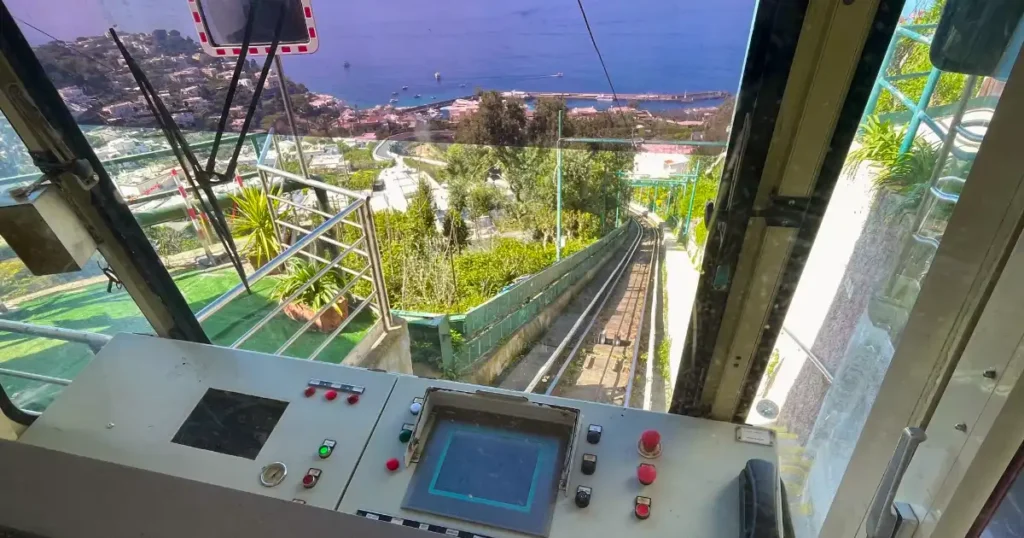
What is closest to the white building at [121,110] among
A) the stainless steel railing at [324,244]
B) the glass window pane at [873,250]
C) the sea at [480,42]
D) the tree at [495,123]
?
the sea at [480,42]

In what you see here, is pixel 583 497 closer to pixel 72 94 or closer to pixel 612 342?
pixel 612 342

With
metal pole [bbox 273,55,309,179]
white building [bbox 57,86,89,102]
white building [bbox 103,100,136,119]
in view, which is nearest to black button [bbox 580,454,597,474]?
metal pole [bbox 273,55,309,179]

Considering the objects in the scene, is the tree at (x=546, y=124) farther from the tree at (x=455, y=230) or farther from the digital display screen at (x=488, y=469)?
the tree at (x=455, y=230)

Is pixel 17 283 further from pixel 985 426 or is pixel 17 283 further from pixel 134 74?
pixel 985 426

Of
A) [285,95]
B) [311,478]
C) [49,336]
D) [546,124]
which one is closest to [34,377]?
[49,336]

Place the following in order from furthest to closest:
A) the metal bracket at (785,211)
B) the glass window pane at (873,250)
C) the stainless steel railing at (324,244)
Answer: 1. the stainless steel railing at (324,244)
2. the metal bracket at (785,211)
3. the glass window pane at (873,250)

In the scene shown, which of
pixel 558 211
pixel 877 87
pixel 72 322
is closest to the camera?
pixel 877 87

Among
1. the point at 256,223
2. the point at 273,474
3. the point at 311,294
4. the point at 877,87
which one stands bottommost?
the point at 311,294
